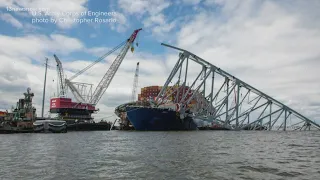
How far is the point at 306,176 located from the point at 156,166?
12.1 metres

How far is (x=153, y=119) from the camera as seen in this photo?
397 ft

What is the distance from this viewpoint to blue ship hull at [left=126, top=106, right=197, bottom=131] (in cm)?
11944

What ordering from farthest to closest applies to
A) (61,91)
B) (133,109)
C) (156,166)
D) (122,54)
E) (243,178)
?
(61,91), (122,54), (133,109), (156,166), (243,178)

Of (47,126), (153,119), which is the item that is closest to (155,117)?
(153,119)

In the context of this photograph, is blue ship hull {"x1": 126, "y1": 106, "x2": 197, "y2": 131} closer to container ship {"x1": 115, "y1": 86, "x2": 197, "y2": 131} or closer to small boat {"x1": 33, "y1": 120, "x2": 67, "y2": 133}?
container ship {"x1": 115, "y1": 86, "x2": 197, "y2": 131}

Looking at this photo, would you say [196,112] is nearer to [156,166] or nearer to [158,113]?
[158,113]

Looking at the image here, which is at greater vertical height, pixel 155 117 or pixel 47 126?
pixel 155 117

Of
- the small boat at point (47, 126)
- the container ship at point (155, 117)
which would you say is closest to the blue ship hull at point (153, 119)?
the container ship at point (155, 117)

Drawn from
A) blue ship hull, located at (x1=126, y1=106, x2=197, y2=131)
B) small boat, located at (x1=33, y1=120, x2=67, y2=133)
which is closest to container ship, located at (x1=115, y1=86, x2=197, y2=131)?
blue ship hull, located at (x1=126, y1=106, x2=197, y2=131)

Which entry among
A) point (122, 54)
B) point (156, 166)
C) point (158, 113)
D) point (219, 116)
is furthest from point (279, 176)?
point (122, 54)

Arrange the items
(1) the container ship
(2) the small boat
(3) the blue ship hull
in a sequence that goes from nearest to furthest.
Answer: (2) the small boat → (3) the blue ship hull → (1) the container ship

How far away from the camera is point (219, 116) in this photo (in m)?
144

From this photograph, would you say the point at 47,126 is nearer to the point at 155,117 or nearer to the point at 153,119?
the point at 153,119

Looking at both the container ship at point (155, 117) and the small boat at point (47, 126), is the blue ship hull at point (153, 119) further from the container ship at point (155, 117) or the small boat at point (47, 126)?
the small boat at point (47, 126)
